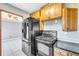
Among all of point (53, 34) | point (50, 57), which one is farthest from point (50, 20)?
point (50, 57)

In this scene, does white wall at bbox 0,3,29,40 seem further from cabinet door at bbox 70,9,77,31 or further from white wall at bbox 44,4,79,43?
cabinet door at bbox 70,9,77,31

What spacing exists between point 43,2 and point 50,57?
2.66ft

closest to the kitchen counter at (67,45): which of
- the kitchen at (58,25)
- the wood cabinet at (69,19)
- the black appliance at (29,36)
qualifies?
the kitchen at (58,25)

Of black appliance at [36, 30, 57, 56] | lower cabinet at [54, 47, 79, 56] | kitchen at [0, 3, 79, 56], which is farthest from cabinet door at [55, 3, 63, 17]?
lower cabinet at [54, 47, 79, 56]

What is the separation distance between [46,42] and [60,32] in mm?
253

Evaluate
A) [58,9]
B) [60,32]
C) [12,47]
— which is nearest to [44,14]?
[58,9]

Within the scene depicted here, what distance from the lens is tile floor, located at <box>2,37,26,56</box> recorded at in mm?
2029

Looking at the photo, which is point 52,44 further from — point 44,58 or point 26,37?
point 26,37

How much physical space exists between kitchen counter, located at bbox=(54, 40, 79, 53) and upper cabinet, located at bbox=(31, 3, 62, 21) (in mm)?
386

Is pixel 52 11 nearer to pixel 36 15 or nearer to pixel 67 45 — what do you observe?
pixel 36 15

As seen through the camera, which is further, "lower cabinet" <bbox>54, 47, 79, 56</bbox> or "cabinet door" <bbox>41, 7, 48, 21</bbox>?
"cabinet door" <bbox>41, 7, 48, 21</bbox>

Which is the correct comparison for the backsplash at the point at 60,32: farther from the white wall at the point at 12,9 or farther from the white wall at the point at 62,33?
the white wall at the point at 12,9

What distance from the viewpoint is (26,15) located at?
2049 millimetres

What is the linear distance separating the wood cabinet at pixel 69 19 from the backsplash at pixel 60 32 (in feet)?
0.19
